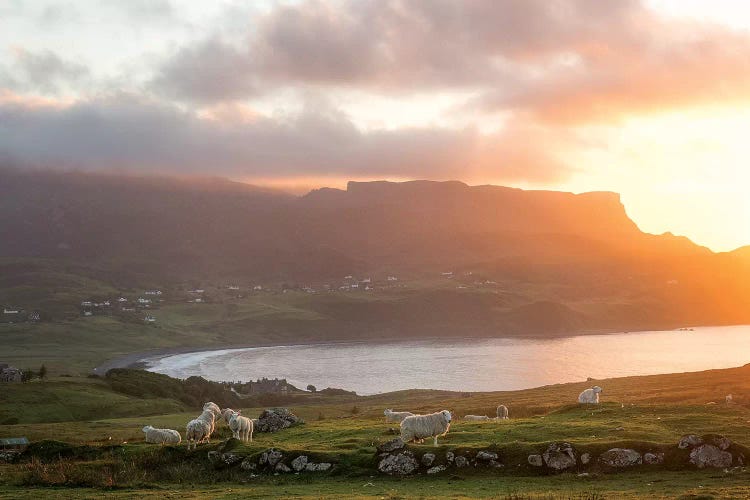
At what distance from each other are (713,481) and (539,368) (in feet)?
504

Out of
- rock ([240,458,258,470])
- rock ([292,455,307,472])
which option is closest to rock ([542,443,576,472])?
rock ([292,455,307,472])

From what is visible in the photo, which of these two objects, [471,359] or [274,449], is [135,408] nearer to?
[274,449]

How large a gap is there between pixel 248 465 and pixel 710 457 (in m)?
20.3

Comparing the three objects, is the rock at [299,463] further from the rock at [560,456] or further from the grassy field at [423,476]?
the rock at [560,456]

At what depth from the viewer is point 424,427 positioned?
33.3 m

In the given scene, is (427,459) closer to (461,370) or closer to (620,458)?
(620,458)

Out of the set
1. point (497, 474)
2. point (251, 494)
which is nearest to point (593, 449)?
point (497, 474)

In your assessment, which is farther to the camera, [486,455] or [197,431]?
[197,431]

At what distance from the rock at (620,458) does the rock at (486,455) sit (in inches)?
175

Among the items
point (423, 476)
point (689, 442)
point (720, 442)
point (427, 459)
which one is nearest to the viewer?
point (720, 442)

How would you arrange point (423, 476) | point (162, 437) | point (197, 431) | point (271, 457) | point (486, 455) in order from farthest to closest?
point (162, 437)
point (197, 431)
point (271, 457)
point (486, 455)
point (423, 476)

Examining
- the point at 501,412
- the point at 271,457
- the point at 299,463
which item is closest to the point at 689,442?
the point at 299,463

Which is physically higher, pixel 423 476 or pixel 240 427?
pixel 240 427

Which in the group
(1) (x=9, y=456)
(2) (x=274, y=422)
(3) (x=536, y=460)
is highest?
(3) (x=536, y=460)
